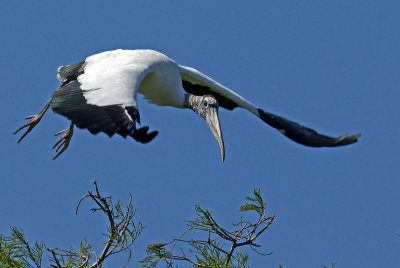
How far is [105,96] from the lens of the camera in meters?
5.89

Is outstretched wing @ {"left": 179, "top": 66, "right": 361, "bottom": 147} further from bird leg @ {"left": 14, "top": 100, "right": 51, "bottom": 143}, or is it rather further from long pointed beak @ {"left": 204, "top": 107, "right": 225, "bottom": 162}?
bird leg @ {"left": 14, "top": 100, "right": 51, "bottom": 143}

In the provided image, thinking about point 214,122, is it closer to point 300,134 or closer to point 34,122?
point 300,134

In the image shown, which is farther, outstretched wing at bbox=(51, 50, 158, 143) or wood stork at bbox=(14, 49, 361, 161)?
wood stork at bbox=(14, 49, 361, 161)

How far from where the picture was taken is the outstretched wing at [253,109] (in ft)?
26.6

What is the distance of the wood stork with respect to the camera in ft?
18.0

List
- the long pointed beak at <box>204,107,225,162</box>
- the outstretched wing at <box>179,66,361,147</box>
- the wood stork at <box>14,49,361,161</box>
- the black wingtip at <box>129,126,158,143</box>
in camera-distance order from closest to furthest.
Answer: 1. the black wingtip at <box>129,126,158,143</box>
2. the wood stork at <box>14,49,361,161</box>
3. the long pointed beak at <box>204,107,225,162</box>
4. the outstretched wing at <box>179,66,361,147</box>

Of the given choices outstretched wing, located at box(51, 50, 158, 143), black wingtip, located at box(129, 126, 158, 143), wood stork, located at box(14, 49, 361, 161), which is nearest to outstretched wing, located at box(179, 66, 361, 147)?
wood stork, located at box(14, 49, 361, 161)

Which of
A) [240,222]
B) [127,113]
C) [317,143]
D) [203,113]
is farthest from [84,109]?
[317,143]

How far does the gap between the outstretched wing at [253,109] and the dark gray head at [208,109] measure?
1.94 ft

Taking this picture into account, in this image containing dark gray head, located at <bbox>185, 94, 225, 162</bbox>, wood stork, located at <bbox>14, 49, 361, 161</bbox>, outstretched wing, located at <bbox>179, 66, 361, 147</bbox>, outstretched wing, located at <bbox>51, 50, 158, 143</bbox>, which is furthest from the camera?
outstretched wing, located at <bbox>179, 66, 361, 147</bbox>

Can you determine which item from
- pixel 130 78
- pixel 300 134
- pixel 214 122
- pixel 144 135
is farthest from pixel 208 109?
pixel 144 135

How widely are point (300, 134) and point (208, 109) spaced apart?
117cm

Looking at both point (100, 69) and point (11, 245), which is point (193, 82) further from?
point (11, 245)

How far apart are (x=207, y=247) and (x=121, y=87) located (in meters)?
1.75
